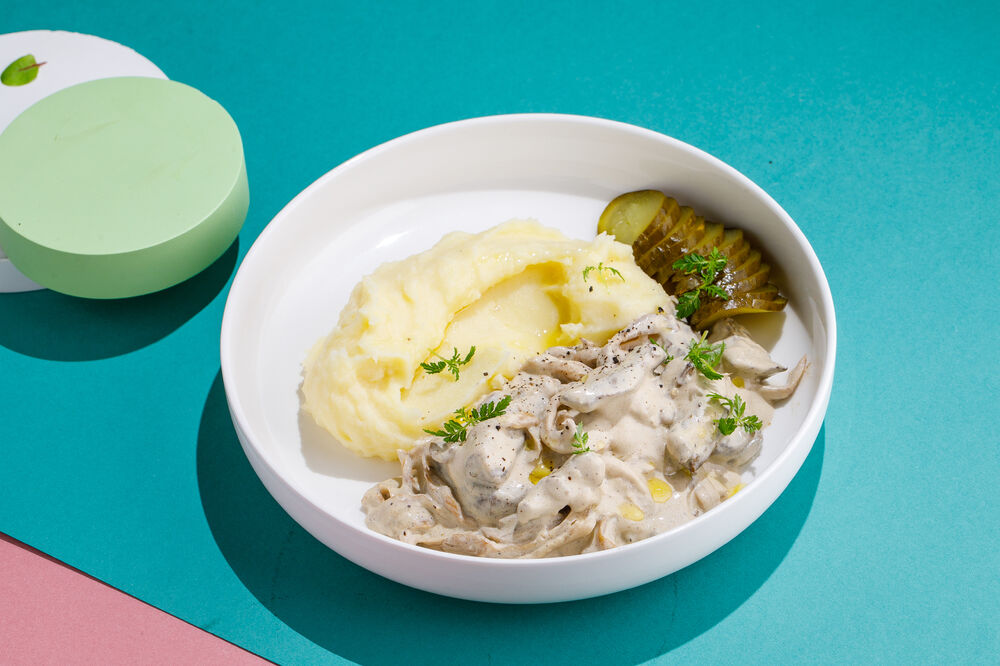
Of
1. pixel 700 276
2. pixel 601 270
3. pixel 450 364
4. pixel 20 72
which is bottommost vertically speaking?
pixel 20 72

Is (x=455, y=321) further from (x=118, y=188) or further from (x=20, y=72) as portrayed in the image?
(x=20, y=72)

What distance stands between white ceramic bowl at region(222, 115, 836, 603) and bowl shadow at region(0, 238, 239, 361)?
662 mm

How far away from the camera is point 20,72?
5.93m

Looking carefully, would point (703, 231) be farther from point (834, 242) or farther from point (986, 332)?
point (986, 332)

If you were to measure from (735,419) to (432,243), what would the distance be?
1954 millimetres

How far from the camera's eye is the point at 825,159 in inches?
232

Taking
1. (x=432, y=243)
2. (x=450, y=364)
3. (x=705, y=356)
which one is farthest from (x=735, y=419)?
(x=432, y=243)

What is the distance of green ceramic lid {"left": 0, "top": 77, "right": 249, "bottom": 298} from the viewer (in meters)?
4.96

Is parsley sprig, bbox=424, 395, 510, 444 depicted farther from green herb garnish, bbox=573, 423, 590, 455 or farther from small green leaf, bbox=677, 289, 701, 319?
small green leaf, bbox=677, 289, 701, 319

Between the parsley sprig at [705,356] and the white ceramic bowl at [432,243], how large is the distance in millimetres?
388

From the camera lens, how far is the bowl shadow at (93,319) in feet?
17.4

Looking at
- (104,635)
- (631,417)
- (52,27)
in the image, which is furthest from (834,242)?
(52,27)

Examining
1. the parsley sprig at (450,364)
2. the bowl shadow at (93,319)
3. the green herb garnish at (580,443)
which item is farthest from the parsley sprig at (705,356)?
the bowl shadow at (93,319)

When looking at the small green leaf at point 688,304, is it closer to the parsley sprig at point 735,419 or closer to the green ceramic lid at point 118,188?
the parsley sprig at point 735,419
